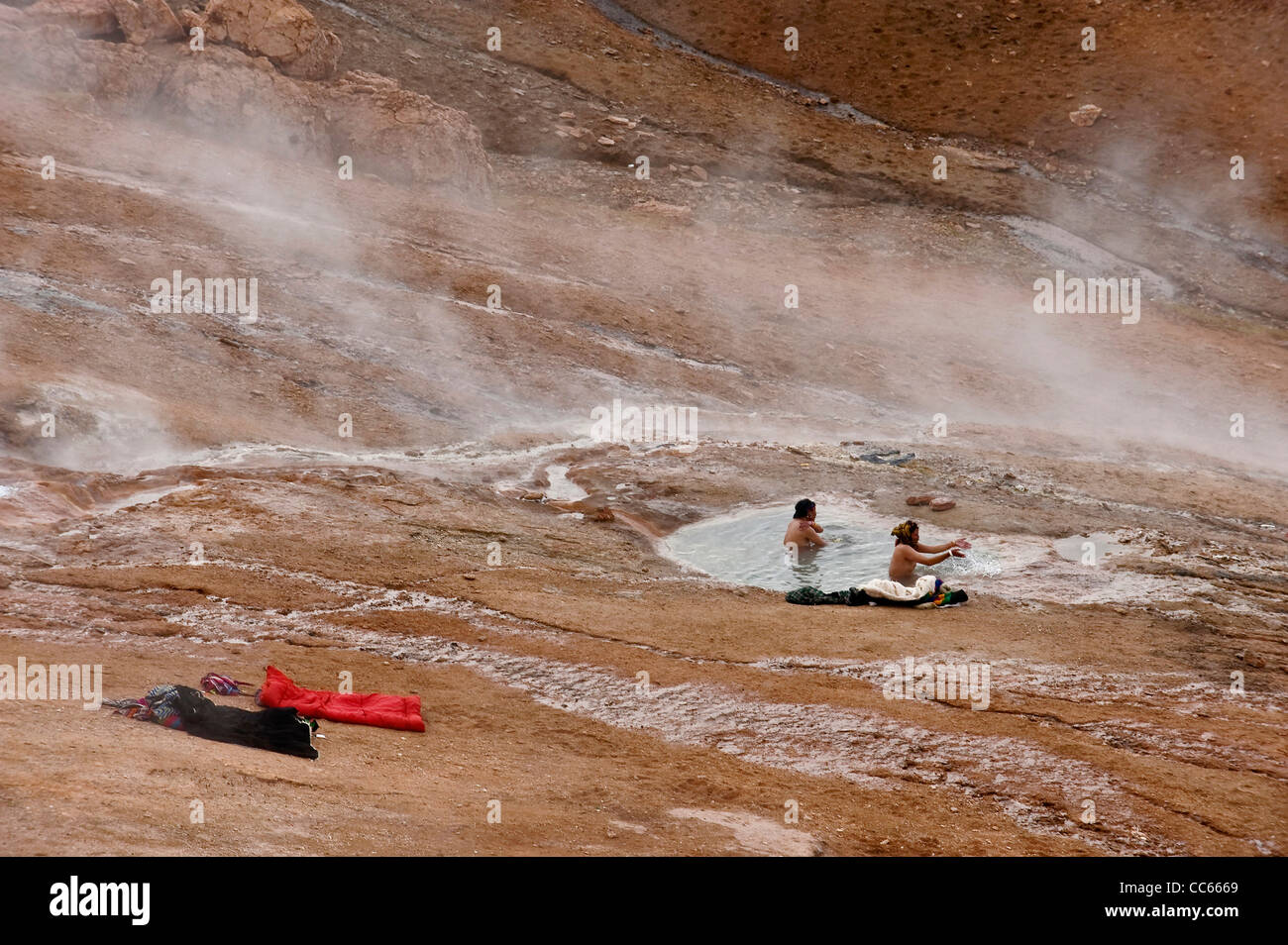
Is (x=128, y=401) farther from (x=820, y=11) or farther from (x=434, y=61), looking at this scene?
(x=820, y=11)

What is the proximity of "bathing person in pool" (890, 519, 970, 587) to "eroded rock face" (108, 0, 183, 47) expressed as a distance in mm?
20032

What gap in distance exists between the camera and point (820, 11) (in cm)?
3838

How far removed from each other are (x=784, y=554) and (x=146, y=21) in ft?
63.4

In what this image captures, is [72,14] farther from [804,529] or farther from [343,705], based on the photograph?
[343,705]

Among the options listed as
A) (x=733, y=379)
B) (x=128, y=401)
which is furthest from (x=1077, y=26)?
(x=128, y=401)

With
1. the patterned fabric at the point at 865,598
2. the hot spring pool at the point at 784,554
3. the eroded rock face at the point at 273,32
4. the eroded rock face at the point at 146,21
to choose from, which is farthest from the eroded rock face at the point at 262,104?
the patterned fabric at the point at 865,598

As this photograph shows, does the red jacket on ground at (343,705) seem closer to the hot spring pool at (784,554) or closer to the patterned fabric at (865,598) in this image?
the patterned fabric at (865,598)

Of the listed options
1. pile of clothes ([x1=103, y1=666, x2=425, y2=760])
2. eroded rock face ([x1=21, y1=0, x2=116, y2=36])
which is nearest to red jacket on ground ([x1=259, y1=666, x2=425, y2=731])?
pile of clothes ([x1=103, y1=666, x2=425, y2=760])

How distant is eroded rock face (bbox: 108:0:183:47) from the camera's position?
2527 cm

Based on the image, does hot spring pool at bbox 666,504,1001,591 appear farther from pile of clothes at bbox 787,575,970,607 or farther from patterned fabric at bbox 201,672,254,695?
patterned fabric at bbox 201,672,254,695

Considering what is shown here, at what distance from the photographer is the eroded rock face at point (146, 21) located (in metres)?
25.3

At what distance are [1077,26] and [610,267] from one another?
2058cm

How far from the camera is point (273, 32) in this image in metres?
26.6

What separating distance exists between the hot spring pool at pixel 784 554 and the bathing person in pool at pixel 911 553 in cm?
21
